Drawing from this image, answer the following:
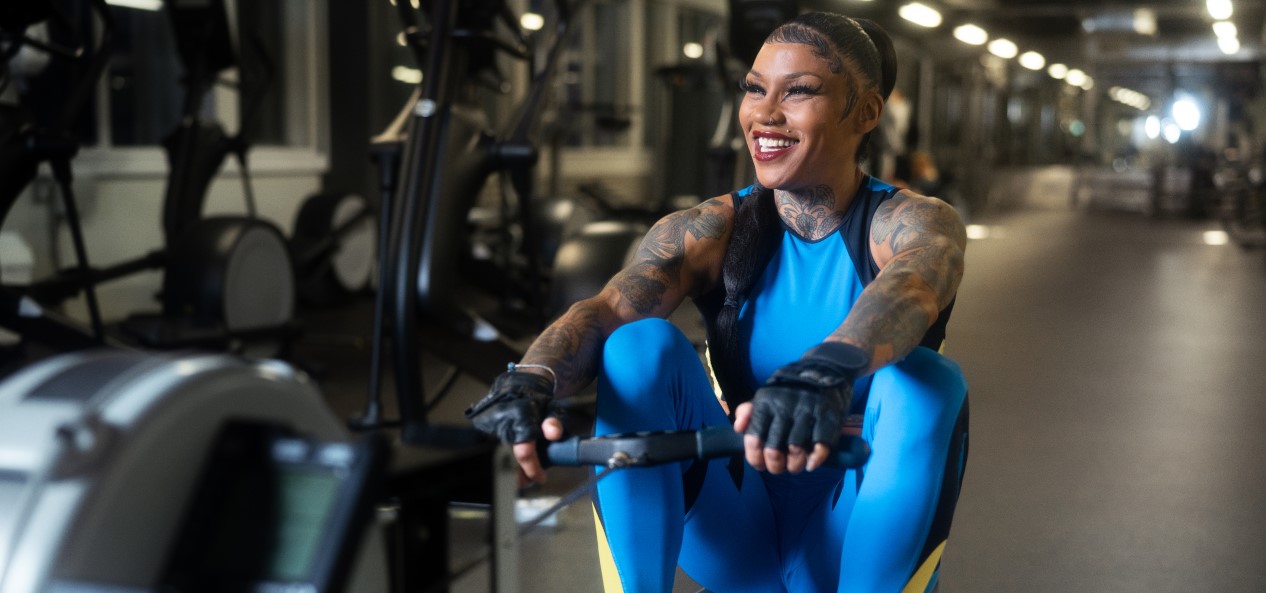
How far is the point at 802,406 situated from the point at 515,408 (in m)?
0.24

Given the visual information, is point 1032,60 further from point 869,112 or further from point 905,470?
point 905,470

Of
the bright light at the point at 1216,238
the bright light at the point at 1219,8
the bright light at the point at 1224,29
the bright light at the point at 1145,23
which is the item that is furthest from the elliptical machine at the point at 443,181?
Answer: the bright light at the point at 1224,29

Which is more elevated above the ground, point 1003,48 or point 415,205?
point 1003,48

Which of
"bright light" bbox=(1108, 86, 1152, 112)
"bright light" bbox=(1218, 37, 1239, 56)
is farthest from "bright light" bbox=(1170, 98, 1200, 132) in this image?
"bright light" bbox=(1108, 86, 1152, 112)

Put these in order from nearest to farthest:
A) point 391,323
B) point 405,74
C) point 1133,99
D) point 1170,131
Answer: point 391,323, point 405,74, point 1170,131, point 1133,99

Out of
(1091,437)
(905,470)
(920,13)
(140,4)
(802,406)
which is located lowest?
(1091,437)

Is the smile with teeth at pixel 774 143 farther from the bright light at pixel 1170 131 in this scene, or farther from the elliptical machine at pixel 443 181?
the bright light at pixel 1170 131

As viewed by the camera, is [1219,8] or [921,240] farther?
[1219,8]

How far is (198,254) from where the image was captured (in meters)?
3.56

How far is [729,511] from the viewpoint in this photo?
1.34m

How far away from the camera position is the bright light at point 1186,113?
17064 millimetres

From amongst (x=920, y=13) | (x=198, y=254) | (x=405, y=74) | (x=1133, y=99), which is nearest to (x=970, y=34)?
(x=920, y=13)

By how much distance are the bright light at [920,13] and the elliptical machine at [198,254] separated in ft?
28.6

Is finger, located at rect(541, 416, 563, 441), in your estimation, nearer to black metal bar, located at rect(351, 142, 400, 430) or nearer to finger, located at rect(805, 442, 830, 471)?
finger, located at rect(805, 442, 830, 471)
